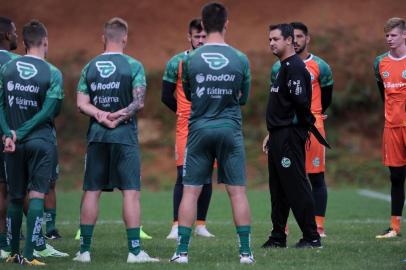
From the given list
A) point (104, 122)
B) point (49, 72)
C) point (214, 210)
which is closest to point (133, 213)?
point (104, 122)

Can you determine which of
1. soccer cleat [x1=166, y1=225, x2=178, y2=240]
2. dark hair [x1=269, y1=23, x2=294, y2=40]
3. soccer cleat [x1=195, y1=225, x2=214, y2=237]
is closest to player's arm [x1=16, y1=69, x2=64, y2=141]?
dark hair [x1=269, y1=23, x2=294, y2=40]

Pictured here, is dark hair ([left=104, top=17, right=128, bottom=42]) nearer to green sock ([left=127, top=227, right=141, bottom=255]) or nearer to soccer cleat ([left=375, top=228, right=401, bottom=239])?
green sock ([left=127, top=227, right=141, bottom=255])

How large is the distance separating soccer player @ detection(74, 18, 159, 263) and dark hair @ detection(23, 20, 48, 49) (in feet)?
1.91

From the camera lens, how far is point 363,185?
910 inches

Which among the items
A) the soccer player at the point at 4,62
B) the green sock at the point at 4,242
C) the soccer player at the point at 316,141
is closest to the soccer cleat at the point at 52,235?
the soccer player at the point at 4,62

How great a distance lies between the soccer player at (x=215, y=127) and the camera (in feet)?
28.7

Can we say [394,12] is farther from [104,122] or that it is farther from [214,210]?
[104,122]

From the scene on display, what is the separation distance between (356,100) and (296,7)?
514 centimetres

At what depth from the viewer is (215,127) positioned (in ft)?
28.8

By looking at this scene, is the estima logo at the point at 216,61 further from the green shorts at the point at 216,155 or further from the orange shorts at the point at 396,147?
the orange shorts at the point at 396,147

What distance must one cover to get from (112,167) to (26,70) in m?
1.29

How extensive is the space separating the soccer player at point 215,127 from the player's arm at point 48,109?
131 cm

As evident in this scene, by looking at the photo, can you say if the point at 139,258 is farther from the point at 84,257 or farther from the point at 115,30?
the point at 115,30

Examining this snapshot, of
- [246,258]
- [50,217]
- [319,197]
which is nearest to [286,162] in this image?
[246,258]
